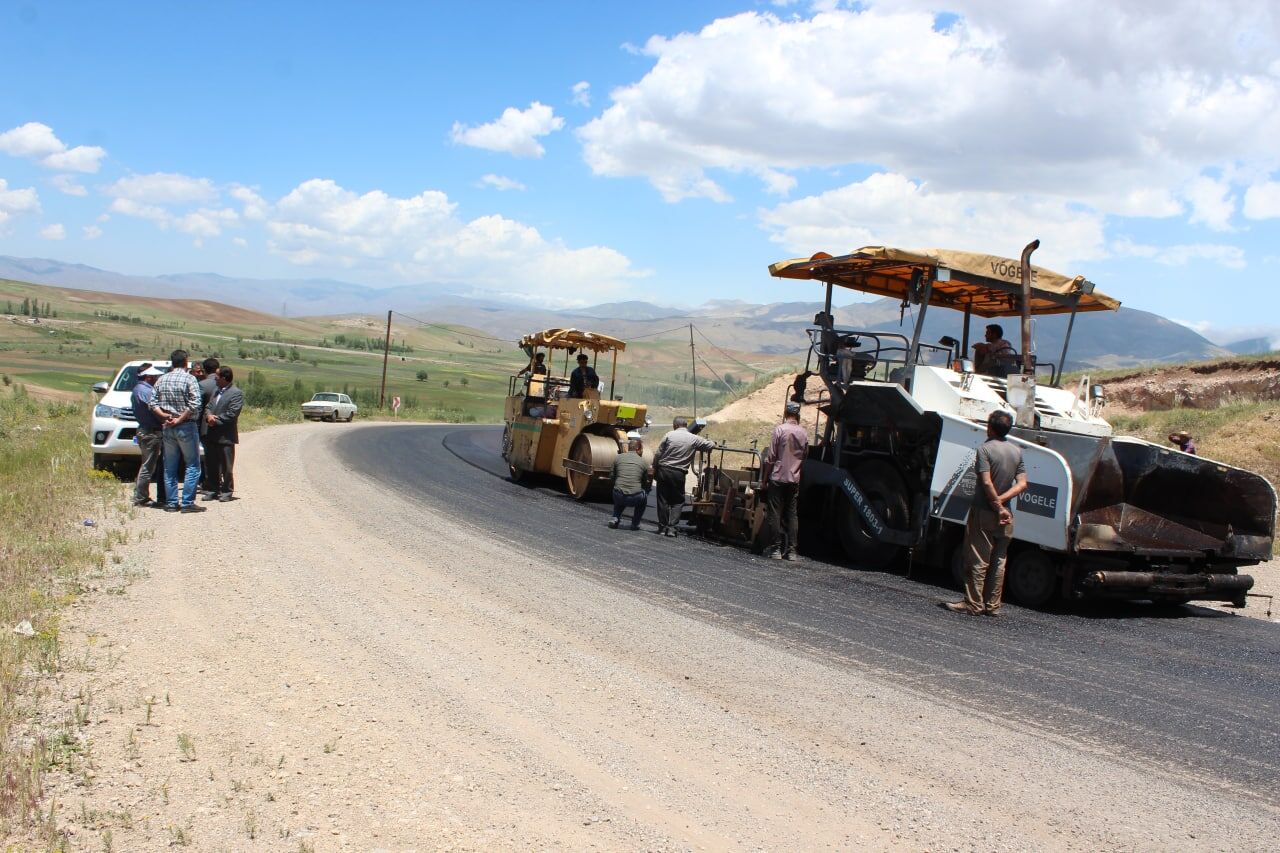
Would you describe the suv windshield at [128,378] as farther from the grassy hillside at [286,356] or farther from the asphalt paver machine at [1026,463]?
the grassy hillside at [286,356]

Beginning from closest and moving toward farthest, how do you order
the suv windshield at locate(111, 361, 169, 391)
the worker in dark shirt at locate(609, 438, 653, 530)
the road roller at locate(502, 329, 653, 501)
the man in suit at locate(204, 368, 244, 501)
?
the man in suit at locate(204, 368, 244, 501)
the worker in dark shirt at locate(609, 438, 653, 530)
the suv windshield at locate(111, 361, 169, 391)
the road roller at locate(502, 329, 653, 501)

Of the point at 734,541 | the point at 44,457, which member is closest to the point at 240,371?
the point at 44,457

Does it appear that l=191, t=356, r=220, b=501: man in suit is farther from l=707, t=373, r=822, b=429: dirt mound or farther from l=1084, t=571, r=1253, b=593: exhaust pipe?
l=707, t=373, r=822, b=429: dirt mound

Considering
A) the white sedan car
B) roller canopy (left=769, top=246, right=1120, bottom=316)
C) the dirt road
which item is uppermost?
roller canopy (left=769, top=246, right=1120, bottom=316)

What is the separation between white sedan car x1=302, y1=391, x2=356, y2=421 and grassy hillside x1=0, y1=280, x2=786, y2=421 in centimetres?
135

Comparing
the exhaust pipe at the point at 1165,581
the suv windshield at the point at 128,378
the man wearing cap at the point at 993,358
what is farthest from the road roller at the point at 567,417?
the exhaust pipe at the point at 1165,581

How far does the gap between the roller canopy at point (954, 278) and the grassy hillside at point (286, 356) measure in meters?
21.0

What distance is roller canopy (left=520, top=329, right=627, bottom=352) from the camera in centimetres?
1769

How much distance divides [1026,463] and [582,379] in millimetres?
9369

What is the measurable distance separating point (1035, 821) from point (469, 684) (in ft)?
10.2

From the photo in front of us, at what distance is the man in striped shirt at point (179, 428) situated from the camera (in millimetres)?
11594

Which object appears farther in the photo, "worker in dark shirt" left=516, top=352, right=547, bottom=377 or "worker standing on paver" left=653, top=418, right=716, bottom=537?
"worker in dark shirt" left=516, top=352, right=547, bottom=377

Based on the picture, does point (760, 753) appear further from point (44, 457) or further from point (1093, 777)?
point (44, 457)

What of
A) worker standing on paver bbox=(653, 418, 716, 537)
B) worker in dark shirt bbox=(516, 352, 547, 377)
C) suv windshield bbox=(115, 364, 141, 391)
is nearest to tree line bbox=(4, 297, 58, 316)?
suv windshield bbox=(115, 364, 141, 391)
